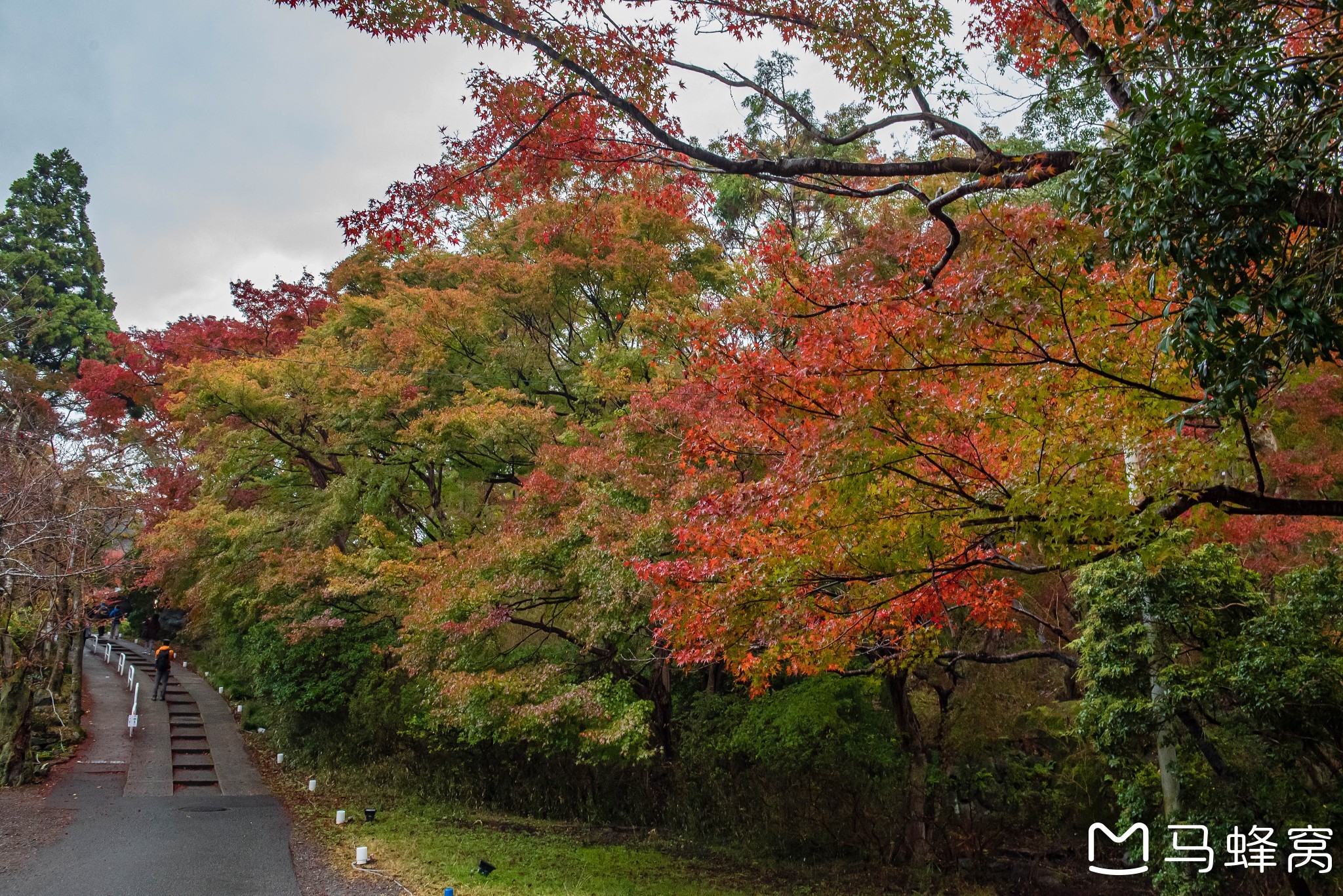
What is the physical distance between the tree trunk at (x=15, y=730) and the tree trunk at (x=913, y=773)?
519 inches

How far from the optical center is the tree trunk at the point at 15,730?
11.6 m

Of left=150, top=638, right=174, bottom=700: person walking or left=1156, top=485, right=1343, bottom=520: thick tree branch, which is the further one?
left=150, top=638, right=174, bottom=700: person walking

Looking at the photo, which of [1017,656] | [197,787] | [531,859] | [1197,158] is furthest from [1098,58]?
[197,787]

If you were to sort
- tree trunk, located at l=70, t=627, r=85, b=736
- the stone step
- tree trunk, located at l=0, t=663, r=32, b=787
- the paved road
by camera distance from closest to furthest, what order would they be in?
the paved road
tree trunk, located at l=0, t=663, r=32, b=787
the stone step
tree trunk, located at l=70, t=627, r=85, b=736

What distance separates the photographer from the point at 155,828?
33.3 ft

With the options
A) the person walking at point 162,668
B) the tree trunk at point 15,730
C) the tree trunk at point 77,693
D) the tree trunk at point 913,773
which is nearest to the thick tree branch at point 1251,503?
the tree trunk at point 913,773

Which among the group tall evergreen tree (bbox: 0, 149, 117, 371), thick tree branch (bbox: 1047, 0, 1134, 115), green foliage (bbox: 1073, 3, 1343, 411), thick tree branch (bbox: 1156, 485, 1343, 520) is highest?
tall evergreen tree (bbox: 0, 149, 117, 371)

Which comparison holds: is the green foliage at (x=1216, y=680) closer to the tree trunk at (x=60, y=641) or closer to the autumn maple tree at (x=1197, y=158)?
the autumn maple tree at (x=1197, y=158)

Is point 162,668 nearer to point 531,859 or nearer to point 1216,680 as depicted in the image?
point 531,859

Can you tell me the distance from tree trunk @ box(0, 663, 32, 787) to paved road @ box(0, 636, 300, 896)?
2.06ft

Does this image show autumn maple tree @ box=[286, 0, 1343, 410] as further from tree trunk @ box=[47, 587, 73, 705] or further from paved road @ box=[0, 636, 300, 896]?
tree trunk @ box=[47, 587, 73, 705]

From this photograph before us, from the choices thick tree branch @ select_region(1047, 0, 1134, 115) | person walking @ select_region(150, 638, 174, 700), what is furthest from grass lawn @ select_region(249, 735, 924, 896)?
thick tree branch @ select_region(1047, 0, 1134, 115)

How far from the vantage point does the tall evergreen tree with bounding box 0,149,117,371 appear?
82.1 feet

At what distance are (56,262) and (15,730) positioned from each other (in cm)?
2050
